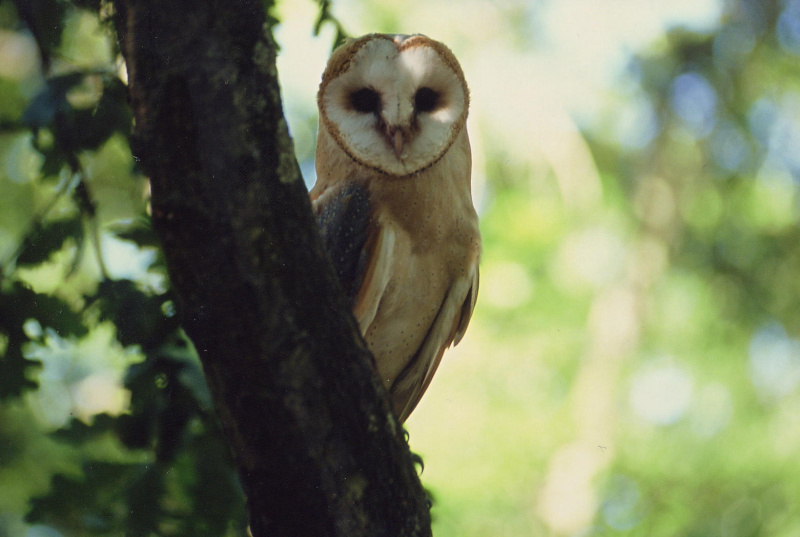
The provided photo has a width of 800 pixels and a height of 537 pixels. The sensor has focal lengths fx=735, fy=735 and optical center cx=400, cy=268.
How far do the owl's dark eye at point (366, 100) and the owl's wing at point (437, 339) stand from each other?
1.53 feet

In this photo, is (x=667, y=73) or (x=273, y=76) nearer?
(x=273, y=76)

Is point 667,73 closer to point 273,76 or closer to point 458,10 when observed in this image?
point 458,10

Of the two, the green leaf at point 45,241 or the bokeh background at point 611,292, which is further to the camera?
the bokeh background at point 611,292

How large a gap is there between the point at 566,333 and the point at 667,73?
262 centimetres

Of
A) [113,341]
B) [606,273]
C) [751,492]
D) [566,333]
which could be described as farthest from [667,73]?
[113,341]

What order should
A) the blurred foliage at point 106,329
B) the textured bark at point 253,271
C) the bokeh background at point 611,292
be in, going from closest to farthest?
1. the textured bark at point 253,271
2. the blurred foliage at point 106,329
3. the bokeh background at point 611,292

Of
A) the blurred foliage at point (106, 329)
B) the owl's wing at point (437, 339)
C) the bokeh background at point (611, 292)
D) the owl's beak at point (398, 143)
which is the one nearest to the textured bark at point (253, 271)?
the blurred foliage at point (106, 329)

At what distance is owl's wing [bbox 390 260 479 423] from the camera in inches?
71.8

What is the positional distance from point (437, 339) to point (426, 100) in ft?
2.05

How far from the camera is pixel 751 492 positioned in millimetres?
5152

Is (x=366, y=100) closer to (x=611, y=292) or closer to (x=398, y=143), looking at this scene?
(x=398, y=143)

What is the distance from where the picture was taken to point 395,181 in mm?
1628

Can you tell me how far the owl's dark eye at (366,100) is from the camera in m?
1.57

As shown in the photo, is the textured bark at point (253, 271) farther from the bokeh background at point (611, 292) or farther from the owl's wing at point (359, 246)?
the bokeh background at point (611, 292)
